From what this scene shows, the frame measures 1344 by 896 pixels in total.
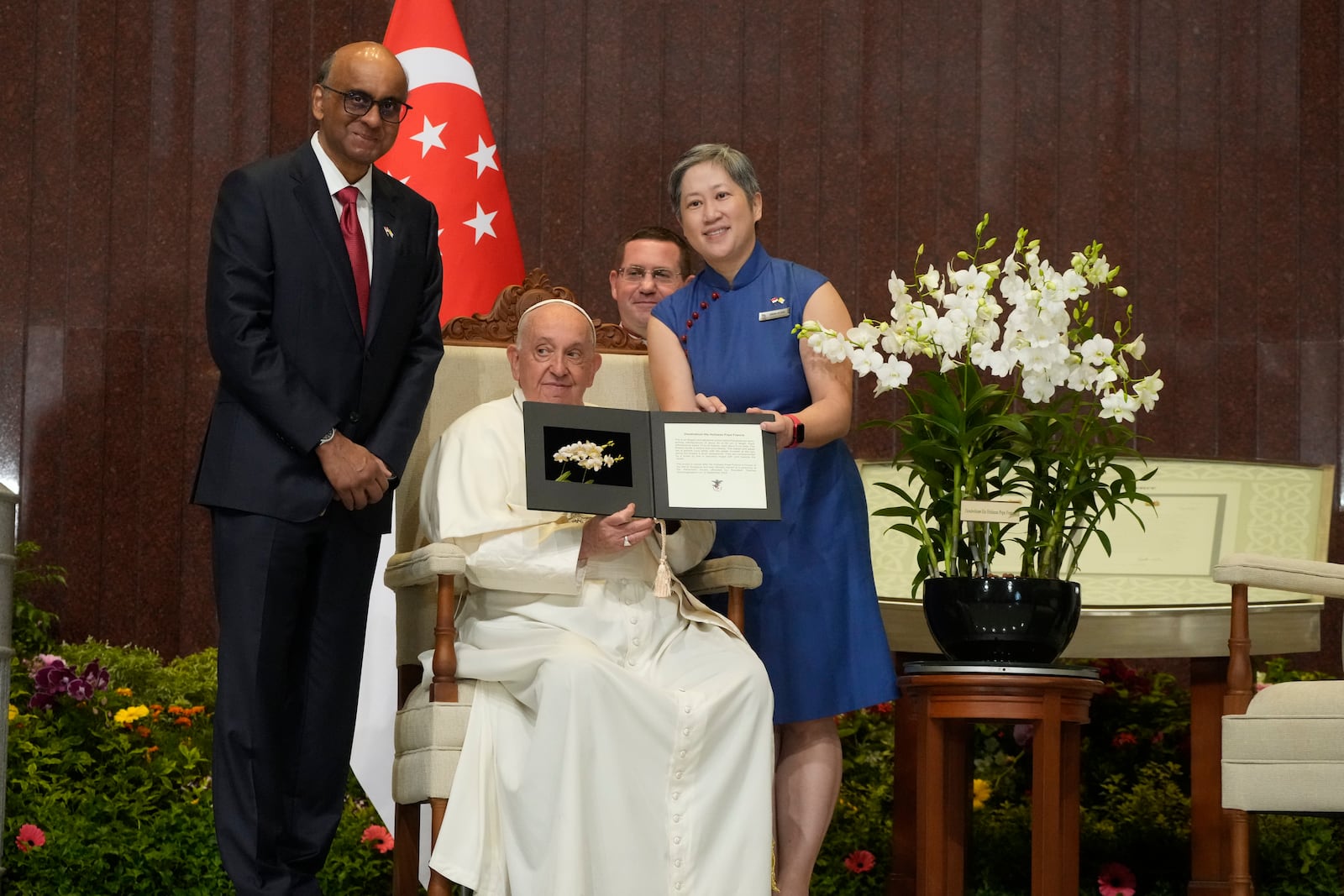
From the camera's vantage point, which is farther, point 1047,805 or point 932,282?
point 932,282

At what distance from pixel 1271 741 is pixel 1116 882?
4.76 ft

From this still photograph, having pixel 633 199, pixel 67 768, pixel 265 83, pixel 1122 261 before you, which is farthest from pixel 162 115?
pixel 1122 261

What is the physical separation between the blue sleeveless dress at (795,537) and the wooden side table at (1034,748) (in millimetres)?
166

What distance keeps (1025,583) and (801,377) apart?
690 mm

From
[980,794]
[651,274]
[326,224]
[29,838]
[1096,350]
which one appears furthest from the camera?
[980,794]

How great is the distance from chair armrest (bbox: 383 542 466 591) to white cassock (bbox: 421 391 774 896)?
0.33ft

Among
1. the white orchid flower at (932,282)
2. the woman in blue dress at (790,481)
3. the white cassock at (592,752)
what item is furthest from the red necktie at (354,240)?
the white orchid flower at (932,282)

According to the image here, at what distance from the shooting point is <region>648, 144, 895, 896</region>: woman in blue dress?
3.62m

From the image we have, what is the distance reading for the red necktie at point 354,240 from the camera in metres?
Result: 3.54

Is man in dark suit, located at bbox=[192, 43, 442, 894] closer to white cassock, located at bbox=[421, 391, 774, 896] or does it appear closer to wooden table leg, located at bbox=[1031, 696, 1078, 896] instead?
white cassock, located at bbox=[421, 391, 774, 896]

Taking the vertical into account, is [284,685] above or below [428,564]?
below

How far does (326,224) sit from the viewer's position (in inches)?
137

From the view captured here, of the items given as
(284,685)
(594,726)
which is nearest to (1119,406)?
(594,726)

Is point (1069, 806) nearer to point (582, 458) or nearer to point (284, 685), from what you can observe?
point (582, 458)
